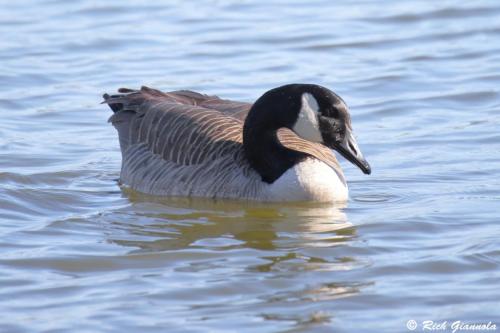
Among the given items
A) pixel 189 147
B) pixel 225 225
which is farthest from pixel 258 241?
pixel 189 147

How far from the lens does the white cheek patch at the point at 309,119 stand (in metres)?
11.3

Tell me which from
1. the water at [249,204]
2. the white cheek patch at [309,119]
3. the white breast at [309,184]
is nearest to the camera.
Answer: the water at [249,204]

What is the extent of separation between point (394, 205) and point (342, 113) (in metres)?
1.04

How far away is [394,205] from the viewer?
11.6m

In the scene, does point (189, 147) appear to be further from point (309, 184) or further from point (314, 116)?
point (314, 116)

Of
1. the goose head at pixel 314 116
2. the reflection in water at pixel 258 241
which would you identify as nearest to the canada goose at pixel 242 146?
the goose head at pixel 314 116

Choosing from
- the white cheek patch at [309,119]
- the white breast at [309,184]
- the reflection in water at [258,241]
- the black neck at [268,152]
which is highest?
the white cheek patch at [309,119]

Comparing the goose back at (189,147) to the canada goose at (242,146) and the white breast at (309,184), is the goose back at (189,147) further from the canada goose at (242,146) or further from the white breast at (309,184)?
the white breast at (309,184)

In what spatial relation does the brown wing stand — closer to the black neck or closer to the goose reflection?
the black neck

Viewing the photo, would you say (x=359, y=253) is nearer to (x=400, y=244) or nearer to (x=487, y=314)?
(x=400, y=244)

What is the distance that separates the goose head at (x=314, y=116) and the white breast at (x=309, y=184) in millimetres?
274

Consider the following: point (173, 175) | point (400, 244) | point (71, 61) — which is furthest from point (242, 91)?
point (400, 244)

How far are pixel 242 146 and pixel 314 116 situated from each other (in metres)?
0.95

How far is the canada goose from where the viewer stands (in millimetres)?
11375
